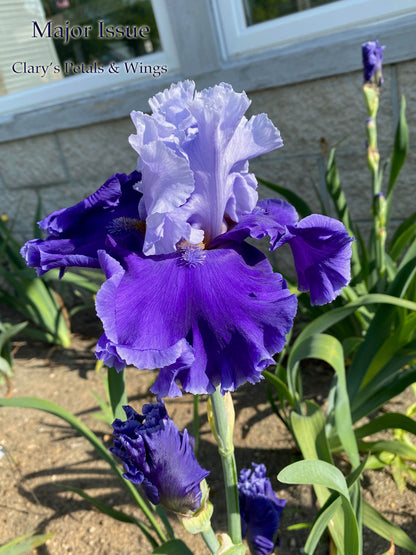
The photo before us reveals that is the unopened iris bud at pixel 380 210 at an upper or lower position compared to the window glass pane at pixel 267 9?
lower

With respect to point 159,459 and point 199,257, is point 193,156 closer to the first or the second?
point 199,257

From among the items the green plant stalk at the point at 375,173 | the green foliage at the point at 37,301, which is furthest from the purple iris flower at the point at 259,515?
the green foliage at the point at 37,301

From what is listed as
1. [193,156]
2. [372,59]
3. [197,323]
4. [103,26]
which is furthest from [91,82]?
[197,323]

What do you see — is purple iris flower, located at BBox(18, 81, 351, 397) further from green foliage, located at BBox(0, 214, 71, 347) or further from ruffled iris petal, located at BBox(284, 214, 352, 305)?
green foliage, located at BBox(0, 214, 71, 347)

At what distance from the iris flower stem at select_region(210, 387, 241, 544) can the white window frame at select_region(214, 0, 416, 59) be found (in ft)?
5.51

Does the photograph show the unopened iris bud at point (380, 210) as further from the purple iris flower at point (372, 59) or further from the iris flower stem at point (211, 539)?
the iris flower stem at point (211, 539)

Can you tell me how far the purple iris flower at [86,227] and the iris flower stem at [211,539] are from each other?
41cm

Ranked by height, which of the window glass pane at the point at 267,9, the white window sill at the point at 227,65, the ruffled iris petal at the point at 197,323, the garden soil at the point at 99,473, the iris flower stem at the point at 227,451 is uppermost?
the window glass pane at the point at 267,9

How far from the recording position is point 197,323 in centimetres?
48

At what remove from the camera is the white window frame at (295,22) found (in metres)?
1.69

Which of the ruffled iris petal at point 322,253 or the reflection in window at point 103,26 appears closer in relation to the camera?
the ruffled iris petal at point 322,253

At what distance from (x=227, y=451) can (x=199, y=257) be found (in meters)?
0.29

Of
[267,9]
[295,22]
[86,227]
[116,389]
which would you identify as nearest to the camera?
[86,227]

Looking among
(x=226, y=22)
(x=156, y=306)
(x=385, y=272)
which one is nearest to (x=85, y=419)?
(x=385, y=272)
